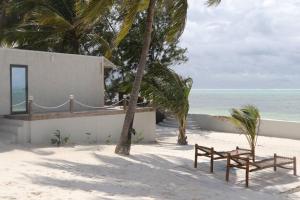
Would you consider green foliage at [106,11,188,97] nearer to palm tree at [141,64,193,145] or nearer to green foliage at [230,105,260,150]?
palm tree at [141,64,193,145]

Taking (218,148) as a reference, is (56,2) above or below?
above

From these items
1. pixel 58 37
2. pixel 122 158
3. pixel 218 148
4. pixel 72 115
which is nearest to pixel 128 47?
pixel 58 37

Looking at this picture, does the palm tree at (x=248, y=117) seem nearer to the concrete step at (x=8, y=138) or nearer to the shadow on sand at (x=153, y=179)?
the shadow on sand at (x=153, y=179)

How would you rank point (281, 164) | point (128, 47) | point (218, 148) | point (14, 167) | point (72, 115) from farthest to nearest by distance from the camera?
1. point (128, 47)
2. point (218, 148)
3. point (72, 115)
4. point (281, 164)
5. point (14, 167)

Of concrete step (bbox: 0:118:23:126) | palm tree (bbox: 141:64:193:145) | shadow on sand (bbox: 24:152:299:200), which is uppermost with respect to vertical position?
palm tree (bbox: 141:64:193:145)

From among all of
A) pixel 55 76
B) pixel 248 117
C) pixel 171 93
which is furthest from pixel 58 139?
pixel 171 93

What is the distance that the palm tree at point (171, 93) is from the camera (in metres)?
18.9

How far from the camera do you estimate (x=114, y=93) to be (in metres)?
29.3

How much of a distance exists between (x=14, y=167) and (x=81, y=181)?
1.68m

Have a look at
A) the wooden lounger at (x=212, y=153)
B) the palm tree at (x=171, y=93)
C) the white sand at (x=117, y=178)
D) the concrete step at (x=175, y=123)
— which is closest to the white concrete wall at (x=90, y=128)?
→ the palm tree at (x=171, y=93)

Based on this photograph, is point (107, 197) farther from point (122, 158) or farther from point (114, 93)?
point (114, 93)

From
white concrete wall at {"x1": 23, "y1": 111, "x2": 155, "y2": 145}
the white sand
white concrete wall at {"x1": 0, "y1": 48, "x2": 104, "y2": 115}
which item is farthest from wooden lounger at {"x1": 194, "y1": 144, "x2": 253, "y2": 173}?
white concrete wall at {"x1": 0, "y1": 48, "x2": 104, "y2": 115}

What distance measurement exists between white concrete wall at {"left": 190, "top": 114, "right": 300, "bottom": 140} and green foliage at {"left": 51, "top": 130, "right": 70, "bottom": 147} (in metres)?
12.2

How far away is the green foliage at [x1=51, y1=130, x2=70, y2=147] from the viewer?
1417cm
